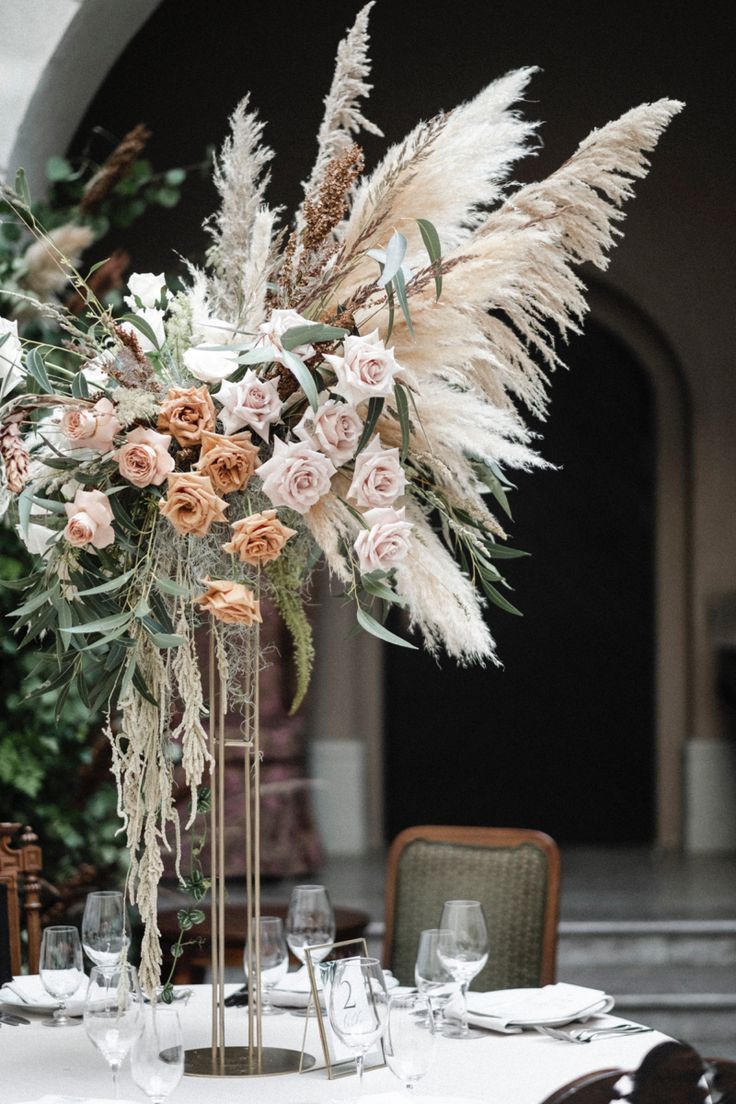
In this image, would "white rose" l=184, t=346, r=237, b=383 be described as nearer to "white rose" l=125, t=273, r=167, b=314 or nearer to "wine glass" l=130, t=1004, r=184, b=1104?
"white rose" l=125, t=273, r=167, b=314

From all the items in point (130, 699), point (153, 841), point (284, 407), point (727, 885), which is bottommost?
point (727, 885)

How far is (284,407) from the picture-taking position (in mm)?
1954

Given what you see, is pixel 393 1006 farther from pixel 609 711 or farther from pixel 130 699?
pixel 609 711

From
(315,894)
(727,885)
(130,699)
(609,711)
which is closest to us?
(130,699)

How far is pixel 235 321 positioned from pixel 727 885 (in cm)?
473

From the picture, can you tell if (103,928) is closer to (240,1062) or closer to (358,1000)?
(240,1062)

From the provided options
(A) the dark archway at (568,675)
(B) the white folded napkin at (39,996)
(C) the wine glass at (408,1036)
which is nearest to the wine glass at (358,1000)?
(C) the wine glass at (408,1036)

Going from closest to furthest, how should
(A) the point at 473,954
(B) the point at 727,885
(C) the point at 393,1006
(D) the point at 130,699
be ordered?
(C) the point at 393,1006, (D) the point at 130,699, (A) the point at 473,954, (B) the point at 727,885

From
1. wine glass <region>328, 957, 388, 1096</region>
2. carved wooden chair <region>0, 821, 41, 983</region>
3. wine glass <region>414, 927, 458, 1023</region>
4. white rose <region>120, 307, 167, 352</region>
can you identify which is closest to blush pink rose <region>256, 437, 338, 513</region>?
white rose <region>120, 307, 167, 352</region>

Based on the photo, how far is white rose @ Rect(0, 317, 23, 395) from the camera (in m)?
1.97

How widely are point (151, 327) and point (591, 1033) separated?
47.2 inches

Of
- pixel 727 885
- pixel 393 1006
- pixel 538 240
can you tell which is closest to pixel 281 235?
pixel 538 240

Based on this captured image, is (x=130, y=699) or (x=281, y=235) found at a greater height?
(x=281, y=235)

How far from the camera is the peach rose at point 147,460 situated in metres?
1.86
